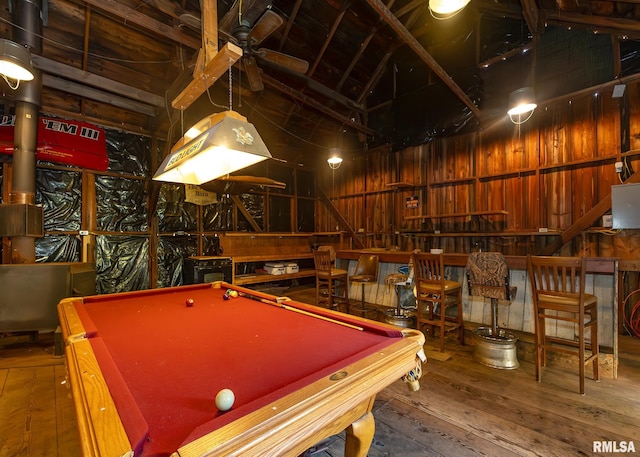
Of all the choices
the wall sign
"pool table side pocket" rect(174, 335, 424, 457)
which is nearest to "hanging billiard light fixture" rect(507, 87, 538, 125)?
the wall sign

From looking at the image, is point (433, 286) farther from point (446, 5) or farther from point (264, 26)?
point (264, 26)

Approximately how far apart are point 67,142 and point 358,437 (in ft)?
18.8

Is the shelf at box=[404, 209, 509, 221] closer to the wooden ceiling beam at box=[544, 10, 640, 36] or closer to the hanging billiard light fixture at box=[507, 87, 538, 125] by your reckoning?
the hanging billiard light fixture at box=[507, 87, 538, 125]

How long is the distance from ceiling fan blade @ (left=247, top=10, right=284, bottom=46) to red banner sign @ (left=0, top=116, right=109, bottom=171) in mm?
3494

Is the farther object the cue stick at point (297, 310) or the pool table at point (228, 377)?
the cue stick at point (297, 310)

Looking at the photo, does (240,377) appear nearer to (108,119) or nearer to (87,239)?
(87,239)

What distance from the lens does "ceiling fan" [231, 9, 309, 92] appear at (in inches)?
111

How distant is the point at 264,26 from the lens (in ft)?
9.41

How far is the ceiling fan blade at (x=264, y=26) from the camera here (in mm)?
2723

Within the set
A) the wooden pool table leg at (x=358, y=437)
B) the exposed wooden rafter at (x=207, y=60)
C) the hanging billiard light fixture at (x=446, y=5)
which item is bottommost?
the wooden pool table leg at (x=358, y=437)

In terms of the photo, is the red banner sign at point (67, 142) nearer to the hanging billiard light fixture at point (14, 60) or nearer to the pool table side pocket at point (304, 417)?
the hanging billiard light fixture at point (14, 60)

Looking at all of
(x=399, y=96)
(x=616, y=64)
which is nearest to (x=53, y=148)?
(x=399, y=96)

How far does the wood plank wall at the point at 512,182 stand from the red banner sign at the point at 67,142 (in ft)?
18.5

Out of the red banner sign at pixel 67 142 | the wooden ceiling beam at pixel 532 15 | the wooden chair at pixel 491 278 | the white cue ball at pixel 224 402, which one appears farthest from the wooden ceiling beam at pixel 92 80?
the wooden ceiling beam at pixel 532 15
